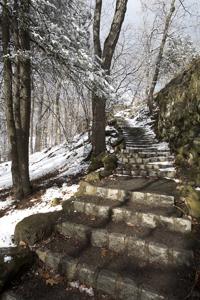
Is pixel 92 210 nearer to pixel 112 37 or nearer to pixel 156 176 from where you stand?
pixel 156 176

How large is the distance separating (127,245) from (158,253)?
0.47 meters

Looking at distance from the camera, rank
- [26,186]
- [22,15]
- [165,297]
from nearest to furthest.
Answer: [165,297] < [22,15] < [26,186]

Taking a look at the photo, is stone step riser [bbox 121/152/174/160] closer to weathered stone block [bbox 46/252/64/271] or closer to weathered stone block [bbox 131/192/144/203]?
weathered stone block [bbox 131/192/144/203]

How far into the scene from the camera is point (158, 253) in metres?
2.38

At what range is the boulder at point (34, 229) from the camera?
292 cm

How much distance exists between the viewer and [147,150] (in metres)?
7.05

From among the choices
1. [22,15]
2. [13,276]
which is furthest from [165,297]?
[22,15]

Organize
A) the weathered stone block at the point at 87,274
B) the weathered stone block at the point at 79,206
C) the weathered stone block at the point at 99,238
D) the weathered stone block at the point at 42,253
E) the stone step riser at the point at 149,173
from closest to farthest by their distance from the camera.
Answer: the weathered stone block at the point at 87,274 → the weathered stone block at the point at 42,253 → the weathered stone block at the point at 99,238 → the weathered stone block at the point at 79,206 → the stone step riser at the point at 149,173

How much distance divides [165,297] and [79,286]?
1142 mm

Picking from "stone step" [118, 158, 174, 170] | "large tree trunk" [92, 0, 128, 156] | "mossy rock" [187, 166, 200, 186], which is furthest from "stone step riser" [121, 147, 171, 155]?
"mossy rock" [187, 166, 200, 186]

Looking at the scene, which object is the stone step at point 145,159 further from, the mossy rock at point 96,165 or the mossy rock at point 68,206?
the mossy rock at point 68,206

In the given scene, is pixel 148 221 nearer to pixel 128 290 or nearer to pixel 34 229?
pixel 128 290

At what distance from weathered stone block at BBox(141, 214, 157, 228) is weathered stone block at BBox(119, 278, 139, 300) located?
99 centimetres

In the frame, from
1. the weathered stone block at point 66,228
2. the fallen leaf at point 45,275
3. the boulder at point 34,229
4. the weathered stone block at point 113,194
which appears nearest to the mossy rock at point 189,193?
the weathered stone block at point 113,194
